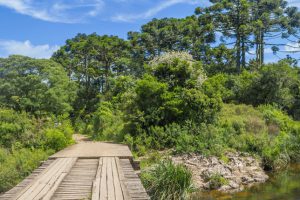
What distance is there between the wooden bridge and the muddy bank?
385 cm

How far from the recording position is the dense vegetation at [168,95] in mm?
16109

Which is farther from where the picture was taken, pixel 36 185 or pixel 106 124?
pixel 106 124

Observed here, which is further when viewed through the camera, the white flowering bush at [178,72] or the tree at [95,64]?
the tree at [95,64]

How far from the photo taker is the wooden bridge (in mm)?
7039

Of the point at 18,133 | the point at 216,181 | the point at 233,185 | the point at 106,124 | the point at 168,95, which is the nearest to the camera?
the point at 216,181

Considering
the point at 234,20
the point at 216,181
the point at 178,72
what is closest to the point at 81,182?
the point at 216,181

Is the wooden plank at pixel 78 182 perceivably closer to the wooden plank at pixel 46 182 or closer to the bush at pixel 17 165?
the wooden plank at pixel 46 182

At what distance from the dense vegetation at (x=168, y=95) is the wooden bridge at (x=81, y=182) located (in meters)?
1.89

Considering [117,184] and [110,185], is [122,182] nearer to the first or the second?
[117,184]

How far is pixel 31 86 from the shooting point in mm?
31422

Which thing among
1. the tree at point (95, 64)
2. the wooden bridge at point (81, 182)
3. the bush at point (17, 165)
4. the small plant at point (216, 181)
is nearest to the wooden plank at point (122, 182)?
the wooden bridge at point (81, 182)

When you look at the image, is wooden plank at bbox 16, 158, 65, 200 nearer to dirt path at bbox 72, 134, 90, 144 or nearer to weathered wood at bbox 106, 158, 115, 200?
weathered wood at bbox 106, 158, 115, 200

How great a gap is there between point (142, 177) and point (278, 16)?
32473 mm

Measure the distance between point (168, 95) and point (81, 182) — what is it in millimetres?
10157
